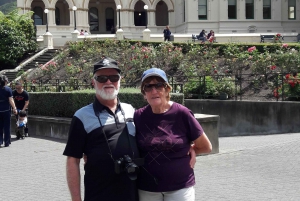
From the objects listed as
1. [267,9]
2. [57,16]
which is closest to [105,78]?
[267,9]

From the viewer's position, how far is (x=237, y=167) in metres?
9.33

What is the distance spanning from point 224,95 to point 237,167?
8.50 metres

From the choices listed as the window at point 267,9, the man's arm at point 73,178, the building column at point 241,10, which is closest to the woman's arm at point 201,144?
the man's arm at point 73,178

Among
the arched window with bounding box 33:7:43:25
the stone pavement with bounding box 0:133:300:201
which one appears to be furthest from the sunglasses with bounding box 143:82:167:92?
the arched window with bounding box 33:7:43:25

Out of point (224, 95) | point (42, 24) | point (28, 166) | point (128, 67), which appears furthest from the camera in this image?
point (42, 24)

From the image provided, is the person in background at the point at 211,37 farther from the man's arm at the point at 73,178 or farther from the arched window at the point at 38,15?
the arched window at the point at 38,15

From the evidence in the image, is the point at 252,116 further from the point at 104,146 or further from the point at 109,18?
the point at 109,18

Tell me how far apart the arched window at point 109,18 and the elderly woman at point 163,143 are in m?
48.9

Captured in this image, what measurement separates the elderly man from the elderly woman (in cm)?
11

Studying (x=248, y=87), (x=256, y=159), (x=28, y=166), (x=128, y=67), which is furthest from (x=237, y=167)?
(x=128, y=67)

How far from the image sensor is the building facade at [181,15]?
43406mm

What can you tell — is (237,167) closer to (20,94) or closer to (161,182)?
(161,182)

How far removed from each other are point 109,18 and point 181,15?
9.78m

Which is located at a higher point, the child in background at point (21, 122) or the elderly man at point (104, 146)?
the elderly man at point (104, 146)
